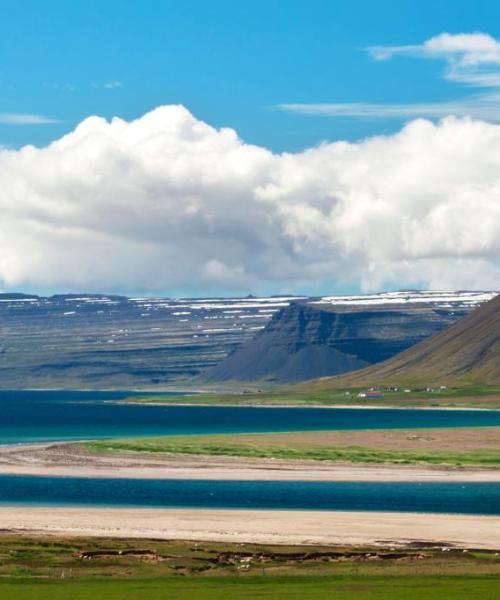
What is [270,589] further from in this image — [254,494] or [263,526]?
[254,494]

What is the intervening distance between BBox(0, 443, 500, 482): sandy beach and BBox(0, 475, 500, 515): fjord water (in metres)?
5.42

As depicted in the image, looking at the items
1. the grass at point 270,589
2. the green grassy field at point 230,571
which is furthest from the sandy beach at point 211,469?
the grass at point 270,589

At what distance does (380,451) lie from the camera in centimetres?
15712

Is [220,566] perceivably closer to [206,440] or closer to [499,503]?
[499,503]

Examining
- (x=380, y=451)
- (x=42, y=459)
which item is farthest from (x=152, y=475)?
(x=380, y=451)

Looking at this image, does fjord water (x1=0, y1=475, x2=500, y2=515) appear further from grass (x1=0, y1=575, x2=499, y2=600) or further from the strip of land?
grass (x1=0, y1=575, x2=499, y2=600)

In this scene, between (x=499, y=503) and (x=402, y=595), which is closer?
(x=402, y=595)

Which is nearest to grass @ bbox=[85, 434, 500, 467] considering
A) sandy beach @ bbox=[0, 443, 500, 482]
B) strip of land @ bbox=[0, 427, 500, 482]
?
strip of land @ bbox=[0, 427, 500, 482]

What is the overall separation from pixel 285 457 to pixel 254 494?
4045 centimetres

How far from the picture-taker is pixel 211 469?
460 ft

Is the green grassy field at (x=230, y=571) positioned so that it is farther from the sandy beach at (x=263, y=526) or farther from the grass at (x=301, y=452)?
the grass at (x=301, y=452)

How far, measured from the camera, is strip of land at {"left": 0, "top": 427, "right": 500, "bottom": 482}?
440 ft

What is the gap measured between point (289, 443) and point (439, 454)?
25.0m

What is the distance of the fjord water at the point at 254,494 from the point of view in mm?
101812
